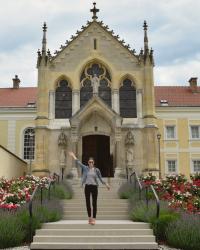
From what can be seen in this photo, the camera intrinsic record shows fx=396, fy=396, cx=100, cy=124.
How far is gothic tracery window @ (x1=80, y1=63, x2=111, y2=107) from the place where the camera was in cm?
2979

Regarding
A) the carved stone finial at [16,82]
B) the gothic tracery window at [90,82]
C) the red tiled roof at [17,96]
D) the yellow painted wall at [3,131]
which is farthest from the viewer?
the carved stone finial at [16,82]

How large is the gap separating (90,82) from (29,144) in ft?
32.8

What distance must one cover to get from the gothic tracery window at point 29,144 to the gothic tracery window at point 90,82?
9.04 metres

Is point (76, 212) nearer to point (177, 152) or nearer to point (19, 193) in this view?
point (19, 193)

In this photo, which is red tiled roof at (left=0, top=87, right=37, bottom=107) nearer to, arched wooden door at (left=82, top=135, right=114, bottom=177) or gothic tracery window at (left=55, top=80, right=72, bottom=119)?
gothic tracery window at (left=55, top=80, right=72, bottom=119)

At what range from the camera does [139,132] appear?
28.7 m

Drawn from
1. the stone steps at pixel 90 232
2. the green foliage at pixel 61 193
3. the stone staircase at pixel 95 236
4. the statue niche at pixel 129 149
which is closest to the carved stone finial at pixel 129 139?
the statue niche at pixel 129 149

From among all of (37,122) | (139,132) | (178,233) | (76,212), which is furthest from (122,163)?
(178,233)

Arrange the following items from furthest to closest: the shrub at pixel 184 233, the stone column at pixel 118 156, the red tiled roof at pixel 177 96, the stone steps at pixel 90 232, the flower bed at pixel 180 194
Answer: the red tiled roof at pixel 177 96 → the stone column at pixel 118 156 → the flower bed at pixel 180 194 → the stone steps at pixel 90 232 → the shrub at pixel 184 233

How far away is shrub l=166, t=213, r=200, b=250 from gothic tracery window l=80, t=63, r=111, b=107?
Result: 19.3 metres

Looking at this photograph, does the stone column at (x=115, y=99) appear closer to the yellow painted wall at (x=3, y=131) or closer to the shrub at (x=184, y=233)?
the yellow painted wall at (x=3, y=131)

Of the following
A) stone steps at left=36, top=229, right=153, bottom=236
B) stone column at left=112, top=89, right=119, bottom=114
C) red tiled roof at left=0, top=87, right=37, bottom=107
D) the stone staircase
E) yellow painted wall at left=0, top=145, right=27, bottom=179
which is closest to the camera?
the stone staircase

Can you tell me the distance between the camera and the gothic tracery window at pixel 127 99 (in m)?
29.5

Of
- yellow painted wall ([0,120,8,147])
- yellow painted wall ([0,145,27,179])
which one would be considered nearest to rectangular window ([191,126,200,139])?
yellow painted wall ([0,145,27,179])
